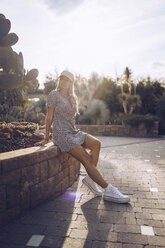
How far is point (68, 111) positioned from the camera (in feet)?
10.0

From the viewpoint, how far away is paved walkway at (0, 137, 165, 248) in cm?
196

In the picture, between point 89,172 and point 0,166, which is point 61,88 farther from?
point 0,166

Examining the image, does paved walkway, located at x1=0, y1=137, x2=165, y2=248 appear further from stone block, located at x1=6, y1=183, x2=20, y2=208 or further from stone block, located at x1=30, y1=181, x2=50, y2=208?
stone block, located at x1=6, y1=183, x2=20, y2=208

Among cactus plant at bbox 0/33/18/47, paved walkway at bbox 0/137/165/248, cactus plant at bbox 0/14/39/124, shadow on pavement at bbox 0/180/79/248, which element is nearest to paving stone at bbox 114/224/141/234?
paved walkway at bbox 0/137/165/248

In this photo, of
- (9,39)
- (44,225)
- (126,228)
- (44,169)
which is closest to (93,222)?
(126,228)

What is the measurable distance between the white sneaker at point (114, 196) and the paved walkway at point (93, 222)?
0.05 m

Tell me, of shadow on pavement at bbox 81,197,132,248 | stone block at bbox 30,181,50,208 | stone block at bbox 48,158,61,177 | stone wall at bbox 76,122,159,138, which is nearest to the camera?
shadow on pavement at bbox 81,197,132,248

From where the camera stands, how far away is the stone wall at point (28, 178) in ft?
7.22

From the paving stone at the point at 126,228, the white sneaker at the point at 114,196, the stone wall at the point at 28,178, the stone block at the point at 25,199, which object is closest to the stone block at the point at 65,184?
the stone wall at the point at 28,178

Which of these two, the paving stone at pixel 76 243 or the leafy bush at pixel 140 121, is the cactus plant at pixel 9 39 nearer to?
the paving stone at pixel 76 243

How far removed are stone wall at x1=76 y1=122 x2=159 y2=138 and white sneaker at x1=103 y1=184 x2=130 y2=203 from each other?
772 centimetres

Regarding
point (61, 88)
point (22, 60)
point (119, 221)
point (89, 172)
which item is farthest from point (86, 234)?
point (22, 60)

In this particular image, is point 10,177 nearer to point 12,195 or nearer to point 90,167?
point 12,195

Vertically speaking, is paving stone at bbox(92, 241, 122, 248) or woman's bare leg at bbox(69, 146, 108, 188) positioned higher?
woman's bare leg at bbox(69, 146, 108, 188)
